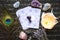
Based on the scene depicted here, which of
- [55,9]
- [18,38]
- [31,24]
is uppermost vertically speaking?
[55,9]

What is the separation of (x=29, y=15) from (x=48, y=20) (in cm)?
20

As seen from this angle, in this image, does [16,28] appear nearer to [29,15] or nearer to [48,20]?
[29,15]

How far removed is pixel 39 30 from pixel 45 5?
0.85 feet

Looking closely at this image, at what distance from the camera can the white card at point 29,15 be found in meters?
1.69

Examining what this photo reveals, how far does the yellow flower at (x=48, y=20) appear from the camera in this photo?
1675 mm

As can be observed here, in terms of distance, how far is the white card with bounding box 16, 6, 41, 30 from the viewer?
1.69m

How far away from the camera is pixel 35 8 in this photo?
1716 mm

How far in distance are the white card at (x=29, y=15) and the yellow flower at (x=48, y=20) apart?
52 mm

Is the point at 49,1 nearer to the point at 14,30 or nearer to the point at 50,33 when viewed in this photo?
the point at 50,33

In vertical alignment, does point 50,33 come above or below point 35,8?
below

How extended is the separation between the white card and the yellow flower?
0.17 feet

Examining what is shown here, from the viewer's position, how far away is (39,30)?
1.69 meters

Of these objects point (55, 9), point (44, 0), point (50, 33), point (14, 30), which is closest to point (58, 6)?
point (55, 9)

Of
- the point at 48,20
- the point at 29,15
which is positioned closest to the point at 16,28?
the point at 29,15
